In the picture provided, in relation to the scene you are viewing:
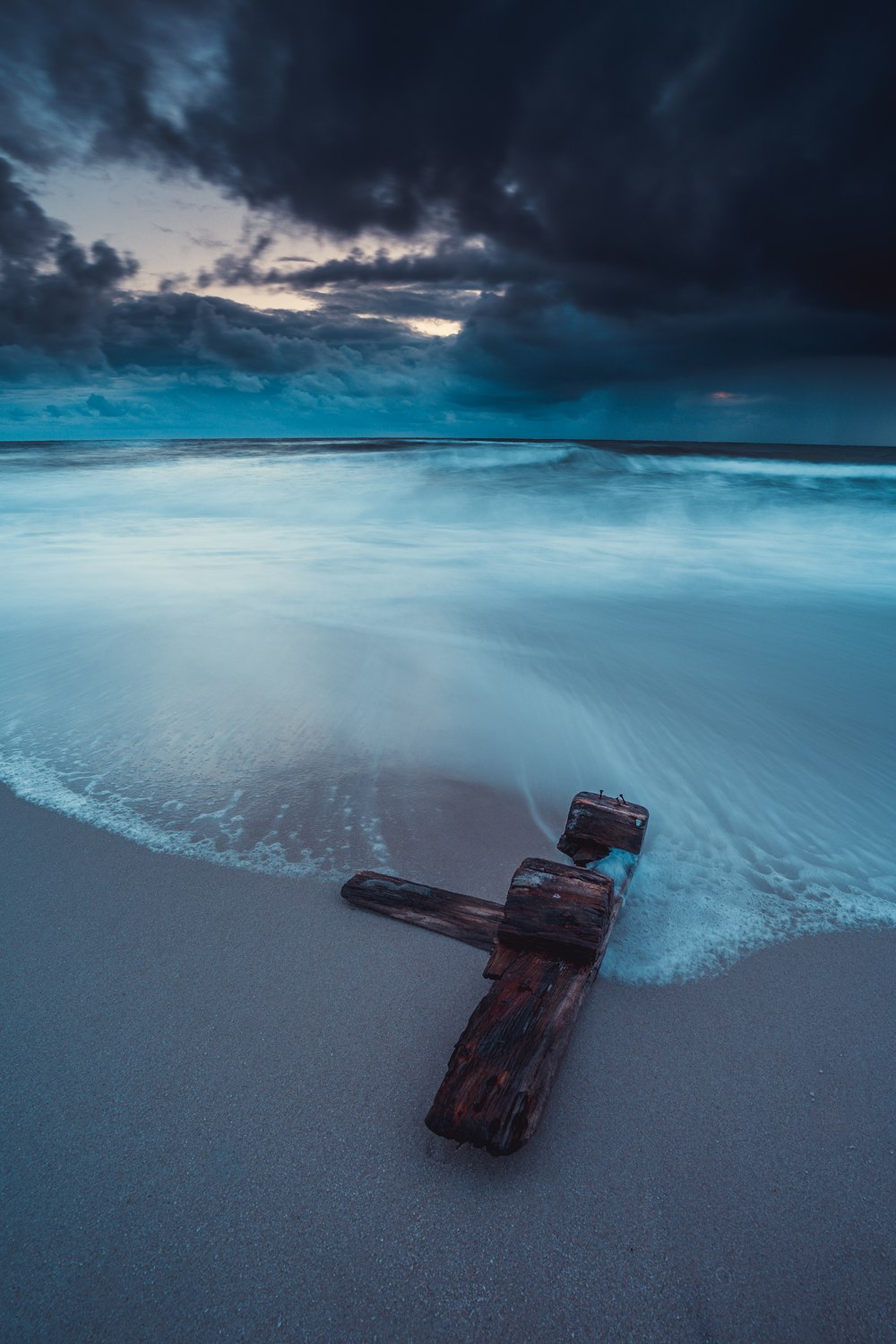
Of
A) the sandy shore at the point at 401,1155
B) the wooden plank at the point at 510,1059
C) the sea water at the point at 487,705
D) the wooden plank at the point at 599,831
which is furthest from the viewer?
the sea water at the point at 487,705

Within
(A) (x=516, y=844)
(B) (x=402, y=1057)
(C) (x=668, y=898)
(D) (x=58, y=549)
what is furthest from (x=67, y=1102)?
(D) (x=58, y=549)

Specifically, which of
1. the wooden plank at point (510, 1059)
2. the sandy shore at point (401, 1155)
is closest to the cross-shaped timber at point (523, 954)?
the wooden plank at point (510, 1059)

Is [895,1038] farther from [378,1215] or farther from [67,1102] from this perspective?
[67,1102]

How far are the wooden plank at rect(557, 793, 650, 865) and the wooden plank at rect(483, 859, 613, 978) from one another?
0.53 meters

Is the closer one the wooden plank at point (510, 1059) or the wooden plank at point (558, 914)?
the wooden plank at point (510, 1059)

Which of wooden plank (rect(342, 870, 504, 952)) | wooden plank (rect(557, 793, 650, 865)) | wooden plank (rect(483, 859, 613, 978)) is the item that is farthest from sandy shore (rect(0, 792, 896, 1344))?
wooden plank (rect(557, 793, 650, 865))

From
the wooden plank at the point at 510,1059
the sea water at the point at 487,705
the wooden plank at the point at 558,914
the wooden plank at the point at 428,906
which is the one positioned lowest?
the sea water at the point at 487,705

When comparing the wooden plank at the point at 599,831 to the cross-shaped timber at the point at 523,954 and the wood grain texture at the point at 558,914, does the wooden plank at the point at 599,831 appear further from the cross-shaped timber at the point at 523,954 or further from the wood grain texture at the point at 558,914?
the wood grain texture at the point at 558,914

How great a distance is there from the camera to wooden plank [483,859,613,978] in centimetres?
188

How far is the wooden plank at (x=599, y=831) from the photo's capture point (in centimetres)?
259

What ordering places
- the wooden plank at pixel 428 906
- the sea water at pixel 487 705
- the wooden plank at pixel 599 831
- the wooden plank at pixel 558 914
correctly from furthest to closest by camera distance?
the sea water at pixel 487 705, the wooden plank at pixel 599 831, the wooden plank at pixel 428 906, the wooden plank at pixel 558 914

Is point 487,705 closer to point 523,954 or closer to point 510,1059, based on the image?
point 523,954

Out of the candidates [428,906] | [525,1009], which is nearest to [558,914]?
A: [525,1009]

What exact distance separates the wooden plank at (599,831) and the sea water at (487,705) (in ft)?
0.74
